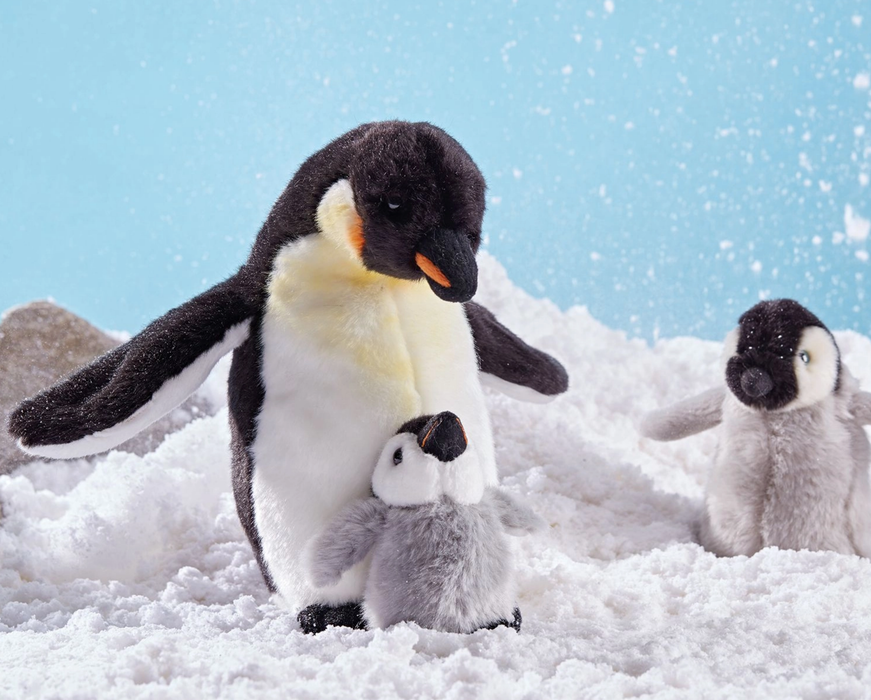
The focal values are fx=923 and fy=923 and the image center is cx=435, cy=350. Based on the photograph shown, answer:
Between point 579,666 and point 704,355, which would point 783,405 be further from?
point 704,355

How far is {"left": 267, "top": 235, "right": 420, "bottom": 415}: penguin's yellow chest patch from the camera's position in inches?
38.8

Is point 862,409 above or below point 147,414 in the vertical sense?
above

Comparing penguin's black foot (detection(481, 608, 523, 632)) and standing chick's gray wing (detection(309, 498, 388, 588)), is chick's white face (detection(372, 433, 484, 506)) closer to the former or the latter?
standing chick's gray wing (detection(309, 498, 388, 588))

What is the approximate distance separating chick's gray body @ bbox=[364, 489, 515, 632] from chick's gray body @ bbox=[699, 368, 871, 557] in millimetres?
584

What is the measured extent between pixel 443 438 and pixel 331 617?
243 mm

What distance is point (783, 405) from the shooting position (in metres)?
1.36

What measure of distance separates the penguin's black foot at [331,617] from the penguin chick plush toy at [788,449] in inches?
26.0

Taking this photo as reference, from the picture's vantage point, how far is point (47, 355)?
1.89 metres

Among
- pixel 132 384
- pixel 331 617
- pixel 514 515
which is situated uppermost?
pixel 132 384

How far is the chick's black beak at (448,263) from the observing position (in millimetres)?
897

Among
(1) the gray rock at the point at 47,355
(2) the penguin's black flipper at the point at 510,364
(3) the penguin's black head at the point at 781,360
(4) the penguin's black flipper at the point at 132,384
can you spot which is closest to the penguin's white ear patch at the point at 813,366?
(3) the penguin's black head at the point at 781,360

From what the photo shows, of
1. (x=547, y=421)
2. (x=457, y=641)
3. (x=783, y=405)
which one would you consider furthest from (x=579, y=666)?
(x=547, y=421)

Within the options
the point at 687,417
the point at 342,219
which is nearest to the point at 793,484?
the point at 687,417

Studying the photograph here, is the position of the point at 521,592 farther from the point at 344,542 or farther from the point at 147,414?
the point at 147,414
